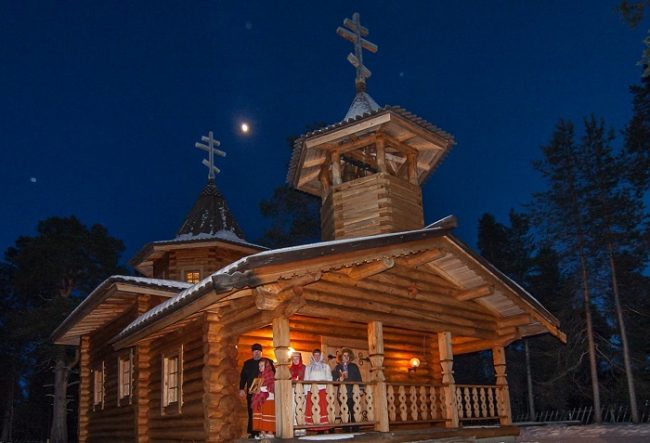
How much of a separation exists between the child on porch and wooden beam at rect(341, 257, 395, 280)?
95.8 inches

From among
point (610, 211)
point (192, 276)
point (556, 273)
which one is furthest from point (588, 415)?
point (192, 276)

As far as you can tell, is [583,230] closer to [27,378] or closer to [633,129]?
[633,129]

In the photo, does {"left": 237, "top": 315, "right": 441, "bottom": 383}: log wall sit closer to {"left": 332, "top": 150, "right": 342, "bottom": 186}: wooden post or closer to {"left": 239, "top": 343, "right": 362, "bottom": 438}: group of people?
{"left": 239, "top": 343, "right": 362, "bottom": 438}: group of people

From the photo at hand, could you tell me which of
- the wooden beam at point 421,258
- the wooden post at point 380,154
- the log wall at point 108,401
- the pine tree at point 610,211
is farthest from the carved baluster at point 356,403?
the pine tree at point 610,211

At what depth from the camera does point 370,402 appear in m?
11.7

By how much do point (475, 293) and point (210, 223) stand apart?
Answer: 11186 mm

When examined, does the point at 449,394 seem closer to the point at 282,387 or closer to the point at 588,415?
the point at 282,387

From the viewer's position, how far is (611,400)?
30.6 meters

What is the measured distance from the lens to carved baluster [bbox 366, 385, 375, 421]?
1164cm

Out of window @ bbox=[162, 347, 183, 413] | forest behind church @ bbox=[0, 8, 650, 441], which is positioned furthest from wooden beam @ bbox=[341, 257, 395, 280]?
forest behind church @ bbox=[0, 8, 650, 441]

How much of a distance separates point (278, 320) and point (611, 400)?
2627 centimetres

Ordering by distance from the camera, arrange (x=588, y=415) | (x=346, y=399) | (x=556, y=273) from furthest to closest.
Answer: (x=556, y=273)
(x=588, y=415)
(x=346, y=399)

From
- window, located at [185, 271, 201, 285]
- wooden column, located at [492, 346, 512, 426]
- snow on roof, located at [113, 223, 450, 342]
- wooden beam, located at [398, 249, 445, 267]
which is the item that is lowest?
wooden column, located at [492, 346, 512, 426]

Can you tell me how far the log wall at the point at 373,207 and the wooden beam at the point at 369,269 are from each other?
305 centimetres
